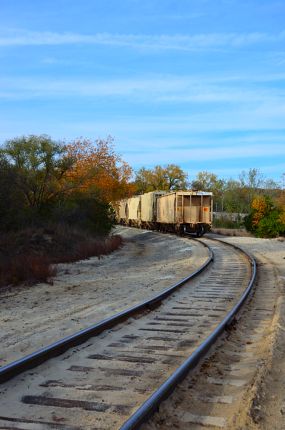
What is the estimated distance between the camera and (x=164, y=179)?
11331cm

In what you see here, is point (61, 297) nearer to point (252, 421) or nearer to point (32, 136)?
point (252, 421)

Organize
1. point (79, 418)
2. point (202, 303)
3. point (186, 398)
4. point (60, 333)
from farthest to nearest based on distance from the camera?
point (202, 303) < point (60, 333) < point (186, 398) < point (79, 418)

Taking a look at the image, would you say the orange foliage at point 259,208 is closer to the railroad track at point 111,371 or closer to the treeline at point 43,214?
the treeline at point 43,214

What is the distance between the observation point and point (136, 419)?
416cm

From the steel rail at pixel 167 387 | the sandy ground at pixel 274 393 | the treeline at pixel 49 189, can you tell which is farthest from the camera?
the treeline at pixel 49 189

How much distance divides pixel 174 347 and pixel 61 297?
569cm

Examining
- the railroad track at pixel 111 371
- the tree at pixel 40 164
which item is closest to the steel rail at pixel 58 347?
the railroad track at pixel 111 371

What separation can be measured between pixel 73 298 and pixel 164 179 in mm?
102072

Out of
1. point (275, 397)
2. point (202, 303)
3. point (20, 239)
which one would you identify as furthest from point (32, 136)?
point (275, 397)

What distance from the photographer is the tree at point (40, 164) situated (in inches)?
1171

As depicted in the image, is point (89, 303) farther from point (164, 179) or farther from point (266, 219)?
point (164, 179)

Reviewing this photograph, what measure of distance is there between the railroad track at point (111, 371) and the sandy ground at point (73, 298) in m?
0.62

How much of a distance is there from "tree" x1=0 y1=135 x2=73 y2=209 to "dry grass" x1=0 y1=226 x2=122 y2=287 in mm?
4481

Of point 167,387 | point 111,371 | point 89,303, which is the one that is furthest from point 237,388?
point 89,303
